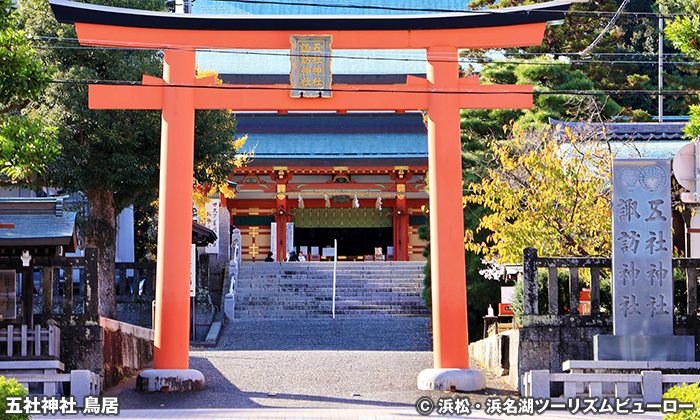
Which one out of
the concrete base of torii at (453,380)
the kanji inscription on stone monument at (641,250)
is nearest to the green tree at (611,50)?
the kanji inscription on stone monument at (641,250)

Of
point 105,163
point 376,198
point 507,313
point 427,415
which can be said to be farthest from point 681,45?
point 376,198

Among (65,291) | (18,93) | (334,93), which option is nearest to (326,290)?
(334,93)

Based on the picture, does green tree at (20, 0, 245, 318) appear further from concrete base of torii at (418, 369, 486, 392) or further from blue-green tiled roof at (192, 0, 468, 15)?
blue-green tiled roof at (192, 0, 468, 15)

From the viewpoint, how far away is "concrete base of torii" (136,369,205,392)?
13125mm

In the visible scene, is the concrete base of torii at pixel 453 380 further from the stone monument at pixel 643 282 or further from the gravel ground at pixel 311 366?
the stone monument at pixel 643 282

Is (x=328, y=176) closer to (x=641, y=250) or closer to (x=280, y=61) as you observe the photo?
(x=280, y=61)

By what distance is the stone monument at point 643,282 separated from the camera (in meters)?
11.7

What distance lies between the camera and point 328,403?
41.8 feet

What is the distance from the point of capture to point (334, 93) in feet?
46.5

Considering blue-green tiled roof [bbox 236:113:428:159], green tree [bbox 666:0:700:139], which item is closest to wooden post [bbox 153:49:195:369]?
green tree [bbox 666:0:700:139]

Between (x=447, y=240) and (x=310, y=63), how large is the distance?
3.58 meters

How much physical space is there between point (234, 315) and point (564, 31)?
1304 centimetres

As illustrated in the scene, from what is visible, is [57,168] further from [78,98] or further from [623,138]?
[623,138]

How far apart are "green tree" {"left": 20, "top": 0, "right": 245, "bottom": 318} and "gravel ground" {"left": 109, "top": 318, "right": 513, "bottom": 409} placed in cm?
380
